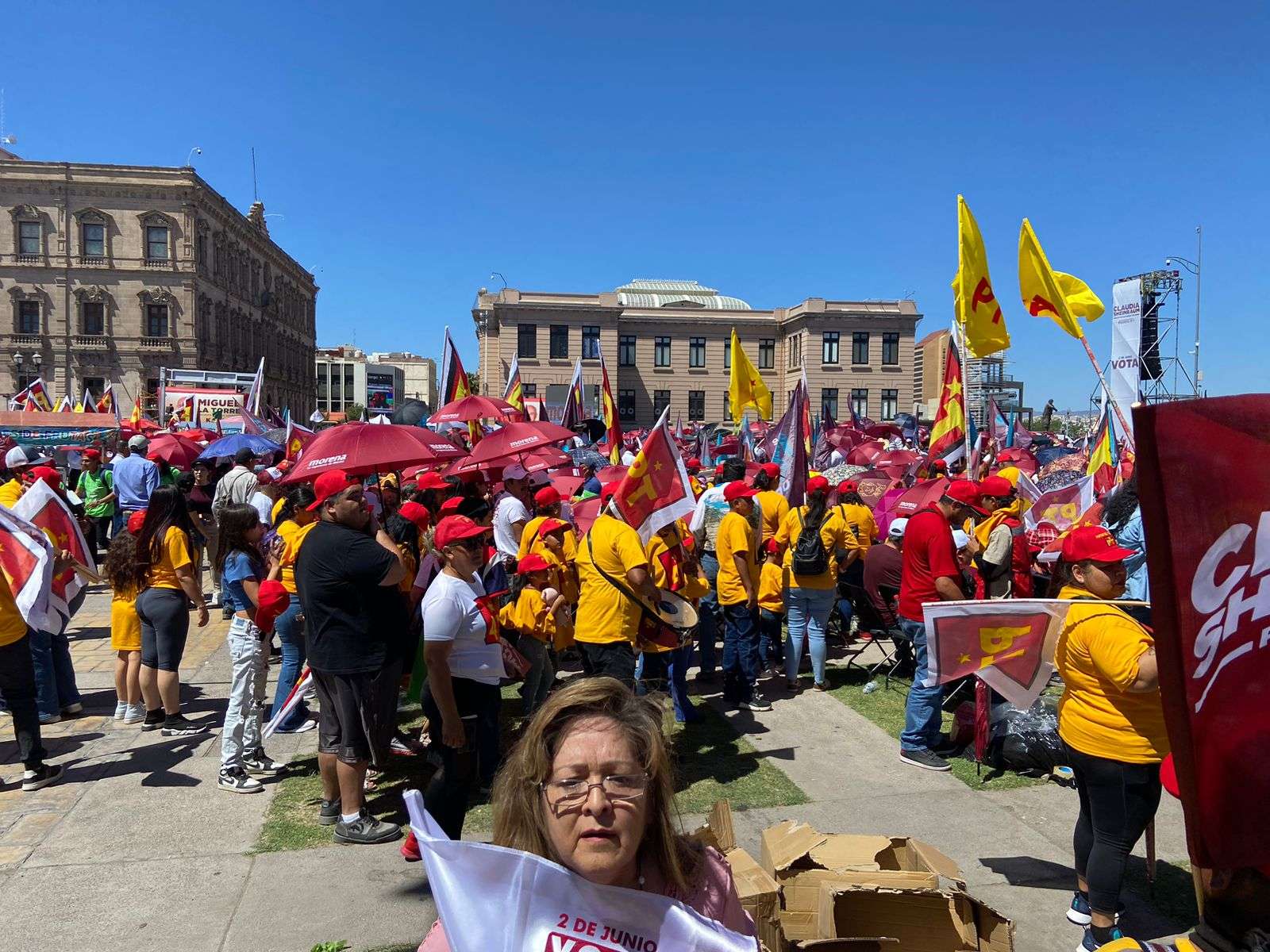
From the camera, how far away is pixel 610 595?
5379 millimetres

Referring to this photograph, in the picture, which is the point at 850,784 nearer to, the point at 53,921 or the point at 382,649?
the point at 382,649

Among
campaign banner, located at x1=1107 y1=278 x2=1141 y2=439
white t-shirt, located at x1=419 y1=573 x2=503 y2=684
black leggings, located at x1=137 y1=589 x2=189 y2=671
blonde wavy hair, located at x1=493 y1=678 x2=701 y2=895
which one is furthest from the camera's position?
campaign banner, located at x1=1107 y1=278 x2=1141 y2=439

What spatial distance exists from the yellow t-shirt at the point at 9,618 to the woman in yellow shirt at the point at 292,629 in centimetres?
144

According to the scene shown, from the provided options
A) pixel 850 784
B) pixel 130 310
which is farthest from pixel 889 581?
pixel 130 310

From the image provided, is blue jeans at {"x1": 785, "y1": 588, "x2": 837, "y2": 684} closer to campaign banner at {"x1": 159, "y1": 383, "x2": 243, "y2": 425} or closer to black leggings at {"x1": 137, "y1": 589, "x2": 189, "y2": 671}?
black leggings at {"x1": 137, "y1": 589, "x2": 189, "y2": 671}

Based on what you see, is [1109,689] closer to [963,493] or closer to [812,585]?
[963,493]

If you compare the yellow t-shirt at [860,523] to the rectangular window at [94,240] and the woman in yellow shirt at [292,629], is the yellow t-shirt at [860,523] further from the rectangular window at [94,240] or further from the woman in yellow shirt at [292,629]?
the rectangular window at [94,240]

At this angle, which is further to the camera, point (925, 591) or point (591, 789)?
point (925, 591)

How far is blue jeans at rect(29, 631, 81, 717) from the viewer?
6.40 m

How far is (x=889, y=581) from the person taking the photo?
24.4 ft

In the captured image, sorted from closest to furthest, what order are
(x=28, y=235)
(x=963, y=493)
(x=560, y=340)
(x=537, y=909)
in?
1. (x=537, y=909)
2. (x=963, y=493)
3. (x=28, y=235)
4. (x=560, y=340)

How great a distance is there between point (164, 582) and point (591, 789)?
5230mm

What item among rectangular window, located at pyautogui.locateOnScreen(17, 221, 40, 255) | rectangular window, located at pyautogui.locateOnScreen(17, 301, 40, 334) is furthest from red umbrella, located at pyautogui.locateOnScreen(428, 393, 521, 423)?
rectangular window, located at pyautogui.locateOnScreen(17, 221, 40, 255)

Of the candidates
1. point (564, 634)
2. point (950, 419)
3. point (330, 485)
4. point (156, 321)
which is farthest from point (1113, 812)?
point (156, 321)
